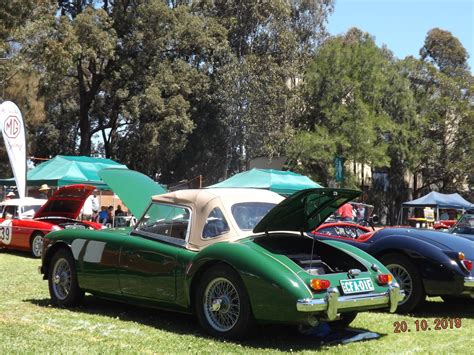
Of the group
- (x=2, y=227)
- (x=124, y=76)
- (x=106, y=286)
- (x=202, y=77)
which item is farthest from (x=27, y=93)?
(x=106, y=286)

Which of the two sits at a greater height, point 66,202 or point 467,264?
point 66,202

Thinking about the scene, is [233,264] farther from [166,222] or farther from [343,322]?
[343,322]

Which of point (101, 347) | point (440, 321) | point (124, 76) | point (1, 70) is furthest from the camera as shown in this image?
point (124, 76)

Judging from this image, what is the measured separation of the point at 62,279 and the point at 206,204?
2.35m

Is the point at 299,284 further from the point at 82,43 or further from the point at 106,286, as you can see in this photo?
the point at 82,43

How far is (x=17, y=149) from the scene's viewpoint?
17.1 meters

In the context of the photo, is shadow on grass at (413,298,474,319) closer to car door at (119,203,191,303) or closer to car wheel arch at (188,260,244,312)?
car wheel arch at (188,260,244,312)

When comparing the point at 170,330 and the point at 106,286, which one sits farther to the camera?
the point at 106,286

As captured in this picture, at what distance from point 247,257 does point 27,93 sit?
99.7ft

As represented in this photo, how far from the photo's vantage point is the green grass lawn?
16.6 feet

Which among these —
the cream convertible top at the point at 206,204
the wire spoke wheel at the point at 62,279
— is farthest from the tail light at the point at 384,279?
the wire spoke wheel at the point at 62,279

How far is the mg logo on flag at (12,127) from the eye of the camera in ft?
56.1

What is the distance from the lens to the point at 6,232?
47.0 ft
